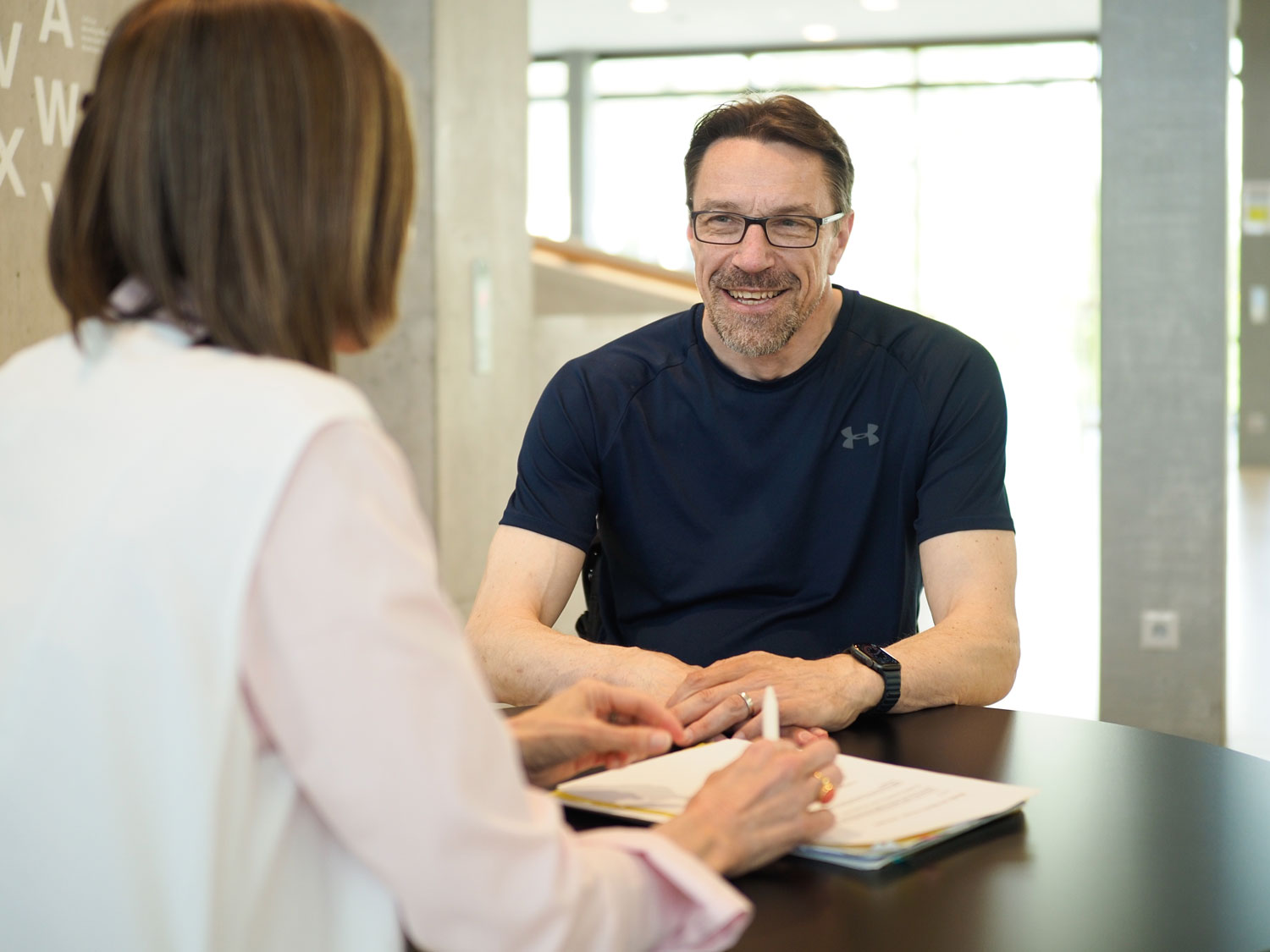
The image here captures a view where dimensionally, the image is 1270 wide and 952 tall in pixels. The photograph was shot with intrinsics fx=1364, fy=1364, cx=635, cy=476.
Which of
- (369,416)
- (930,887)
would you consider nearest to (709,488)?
(930,887)

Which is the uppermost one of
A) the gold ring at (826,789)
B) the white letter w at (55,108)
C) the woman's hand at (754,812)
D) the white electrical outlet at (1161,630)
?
the white letter w at (55,108)

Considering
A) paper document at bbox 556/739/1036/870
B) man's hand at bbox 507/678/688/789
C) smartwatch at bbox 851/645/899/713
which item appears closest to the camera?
paper document at bbox 556/739/1036/870

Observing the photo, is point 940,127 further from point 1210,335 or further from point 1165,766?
point 1165,766

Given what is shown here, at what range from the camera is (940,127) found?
1282cm

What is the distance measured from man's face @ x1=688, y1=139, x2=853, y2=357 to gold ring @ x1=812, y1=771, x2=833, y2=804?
0.99 metres

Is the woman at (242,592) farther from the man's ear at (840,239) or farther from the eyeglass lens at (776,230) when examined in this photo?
the man's ear at (840,239)

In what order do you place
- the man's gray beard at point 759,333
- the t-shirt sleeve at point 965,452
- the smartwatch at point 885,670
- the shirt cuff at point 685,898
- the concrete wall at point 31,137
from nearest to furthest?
the shirt cuff at point 685,898 < the smartwatch at point 885,670 < the t-shirt sleeve at point 965,452 < the man's gray beard at point 759,333 < the concrete wall at point 31,137

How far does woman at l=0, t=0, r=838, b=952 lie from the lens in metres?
0.79

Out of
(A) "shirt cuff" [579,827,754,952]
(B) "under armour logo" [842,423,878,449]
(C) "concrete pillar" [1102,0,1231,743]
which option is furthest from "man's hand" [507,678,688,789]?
(C) "concrete pillar" [1102,0,1231,743]

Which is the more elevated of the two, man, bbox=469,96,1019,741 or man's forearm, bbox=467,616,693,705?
man, bbox=469,96,1019,741

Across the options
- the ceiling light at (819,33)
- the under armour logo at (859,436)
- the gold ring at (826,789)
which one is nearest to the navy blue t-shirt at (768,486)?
the under armour logo at (859,436)

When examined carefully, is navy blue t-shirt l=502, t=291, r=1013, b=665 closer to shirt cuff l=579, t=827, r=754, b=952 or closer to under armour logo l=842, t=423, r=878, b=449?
under armour logo l=842, t=423, r=878, b=449

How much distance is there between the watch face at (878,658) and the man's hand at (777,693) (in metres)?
0.02

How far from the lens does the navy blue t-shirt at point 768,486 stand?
2.07 m
